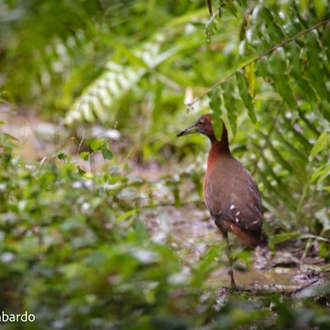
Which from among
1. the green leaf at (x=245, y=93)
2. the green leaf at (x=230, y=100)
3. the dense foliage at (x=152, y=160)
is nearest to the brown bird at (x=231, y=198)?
the dense foliage at (x=152, y=160)

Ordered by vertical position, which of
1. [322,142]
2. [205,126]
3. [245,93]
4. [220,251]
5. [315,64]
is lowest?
[220,251]

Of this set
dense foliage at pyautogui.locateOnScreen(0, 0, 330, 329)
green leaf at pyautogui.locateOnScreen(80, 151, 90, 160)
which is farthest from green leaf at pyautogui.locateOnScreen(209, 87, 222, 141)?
green leaf at pyautogui.locateOnScreen(80, 151, 90, 160)

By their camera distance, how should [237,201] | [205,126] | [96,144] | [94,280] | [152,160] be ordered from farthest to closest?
1. [152,160]
2. [205,126]
3. [237,201]
4. [96,144]
5. [94,280]

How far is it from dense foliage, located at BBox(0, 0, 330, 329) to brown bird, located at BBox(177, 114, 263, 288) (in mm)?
264

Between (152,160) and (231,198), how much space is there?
375 centimetres

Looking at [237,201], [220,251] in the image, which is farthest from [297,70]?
[220,251]

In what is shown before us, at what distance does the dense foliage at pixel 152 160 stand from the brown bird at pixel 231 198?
264mm

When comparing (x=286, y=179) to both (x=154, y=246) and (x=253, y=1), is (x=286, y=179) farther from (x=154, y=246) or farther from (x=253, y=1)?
(x=154, y=246)

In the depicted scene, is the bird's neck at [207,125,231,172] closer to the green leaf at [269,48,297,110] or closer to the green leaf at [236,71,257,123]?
the green leaf at [236,71,257,123]

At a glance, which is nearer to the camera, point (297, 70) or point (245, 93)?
point (297, 70)

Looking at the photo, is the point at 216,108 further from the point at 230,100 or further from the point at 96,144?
the point at 96,144

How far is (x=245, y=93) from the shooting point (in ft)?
14.5

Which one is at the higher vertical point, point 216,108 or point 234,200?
point 216,108

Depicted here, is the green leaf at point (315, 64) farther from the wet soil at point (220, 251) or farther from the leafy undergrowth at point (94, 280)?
the leafy undergrowth at point (94, 280)
